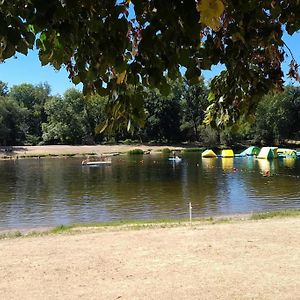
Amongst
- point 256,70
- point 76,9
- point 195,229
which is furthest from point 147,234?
point 76,9

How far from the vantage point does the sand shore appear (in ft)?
25.3

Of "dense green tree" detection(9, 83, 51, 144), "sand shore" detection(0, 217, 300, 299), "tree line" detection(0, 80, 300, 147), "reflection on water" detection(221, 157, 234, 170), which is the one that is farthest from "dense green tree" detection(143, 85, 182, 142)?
"sand shore" detection(0, 217, 300, 299)

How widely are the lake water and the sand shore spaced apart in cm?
827

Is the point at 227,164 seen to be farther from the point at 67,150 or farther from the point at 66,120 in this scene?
the point at 66,120

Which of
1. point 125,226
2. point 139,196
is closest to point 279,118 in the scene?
point 139,196

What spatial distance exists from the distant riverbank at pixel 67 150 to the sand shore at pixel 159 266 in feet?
225

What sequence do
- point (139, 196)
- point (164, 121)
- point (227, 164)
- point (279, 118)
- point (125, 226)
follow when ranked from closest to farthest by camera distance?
point (125, 226) → point (139, 196) → point (227, 164) → point (279, 118) → point (164, 121)

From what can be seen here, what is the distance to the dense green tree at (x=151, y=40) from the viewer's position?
215cm

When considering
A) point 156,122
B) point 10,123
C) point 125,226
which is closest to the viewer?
point 125,226

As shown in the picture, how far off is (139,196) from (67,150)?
5802 centimetres

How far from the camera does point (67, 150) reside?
84.6 metres

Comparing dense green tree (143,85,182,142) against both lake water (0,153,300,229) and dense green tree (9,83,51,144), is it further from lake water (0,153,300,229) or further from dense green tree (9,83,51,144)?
lake water (0,153,300,229)

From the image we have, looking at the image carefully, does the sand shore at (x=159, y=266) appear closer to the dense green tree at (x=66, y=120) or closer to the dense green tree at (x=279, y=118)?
the dense green tree at (x=279, y=118)

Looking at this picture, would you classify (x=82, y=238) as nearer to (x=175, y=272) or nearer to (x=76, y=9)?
(x=175, y=272)
